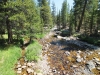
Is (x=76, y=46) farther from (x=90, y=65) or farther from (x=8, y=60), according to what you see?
(x=8, y=60)

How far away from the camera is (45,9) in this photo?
1620 inches

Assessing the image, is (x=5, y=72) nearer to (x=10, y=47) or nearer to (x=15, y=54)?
(x=15, y=54)

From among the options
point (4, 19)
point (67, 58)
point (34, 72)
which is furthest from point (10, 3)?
point (67, 58)

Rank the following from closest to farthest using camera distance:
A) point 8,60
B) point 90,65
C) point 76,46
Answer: point 8,60, point 90,65, point 76,46

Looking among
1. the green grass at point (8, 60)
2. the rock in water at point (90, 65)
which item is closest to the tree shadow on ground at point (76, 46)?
the rock in water at point (90, 65)

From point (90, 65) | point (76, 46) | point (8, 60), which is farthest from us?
point (76, 46)

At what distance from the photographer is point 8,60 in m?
12.9

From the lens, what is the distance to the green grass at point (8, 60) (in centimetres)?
1123

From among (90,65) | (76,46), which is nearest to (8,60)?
(90,65)

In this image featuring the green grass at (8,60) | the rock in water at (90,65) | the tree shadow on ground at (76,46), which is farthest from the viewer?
the tree shadow on ground at (76,46)

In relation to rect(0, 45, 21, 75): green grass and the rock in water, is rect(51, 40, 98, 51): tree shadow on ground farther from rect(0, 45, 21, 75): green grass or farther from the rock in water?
rect(0, 45, 21, 75): green grass

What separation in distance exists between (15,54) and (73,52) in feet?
25.9

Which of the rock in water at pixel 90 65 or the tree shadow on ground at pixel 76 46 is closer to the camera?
the rock in water at pixel 90 65

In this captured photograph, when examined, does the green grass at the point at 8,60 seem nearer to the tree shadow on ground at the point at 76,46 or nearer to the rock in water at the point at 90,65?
the rock in water at the point at 90,65
